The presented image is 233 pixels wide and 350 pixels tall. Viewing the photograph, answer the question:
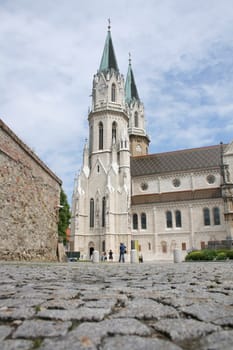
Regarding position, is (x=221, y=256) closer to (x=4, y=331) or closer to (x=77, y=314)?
(x=77, y=314)

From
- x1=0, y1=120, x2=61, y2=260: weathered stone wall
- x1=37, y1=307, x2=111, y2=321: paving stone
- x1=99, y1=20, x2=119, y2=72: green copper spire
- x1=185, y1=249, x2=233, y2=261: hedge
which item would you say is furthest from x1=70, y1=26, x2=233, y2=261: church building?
x1=37, y1=307, x2=111, y2=321: paving stone

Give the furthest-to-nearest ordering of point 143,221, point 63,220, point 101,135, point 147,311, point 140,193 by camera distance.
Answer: point 101,135 < point 140,193 < point 143,221 < point 63,220 < point 147,311

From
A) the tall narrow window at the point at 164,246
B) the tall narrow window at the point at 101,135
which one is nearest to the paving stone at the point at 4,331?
the tall narrow window at the point at 164,246

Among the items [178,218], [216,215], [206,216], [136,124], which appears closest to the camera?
[216,215]

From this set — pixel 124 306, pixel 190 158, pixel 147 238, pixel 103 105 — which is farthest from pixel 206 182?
pixel 124 306

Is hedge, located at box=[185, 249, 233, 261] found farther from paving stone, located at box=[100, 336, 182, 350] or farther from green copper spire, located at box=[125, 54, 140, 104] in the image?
green copper spire, located at box=[125, 54, 140, 104]

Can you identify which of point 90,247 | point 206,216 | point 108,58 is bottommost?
point 90,247

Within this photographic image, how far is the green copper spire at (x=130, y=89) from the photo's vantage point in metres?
67.4

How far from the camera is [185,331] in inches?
77.8

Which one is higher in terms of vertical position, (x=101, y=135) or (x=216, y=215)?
(x=101, y=135)

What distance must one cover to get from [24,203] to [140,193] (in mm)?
39781

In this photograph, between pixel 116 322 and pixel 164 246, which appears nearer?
pixel 116 322

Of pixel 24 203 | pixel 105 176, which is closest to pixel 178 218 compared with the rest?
pixel 105 176

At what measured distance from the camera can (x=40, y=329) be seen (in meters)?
2.02
